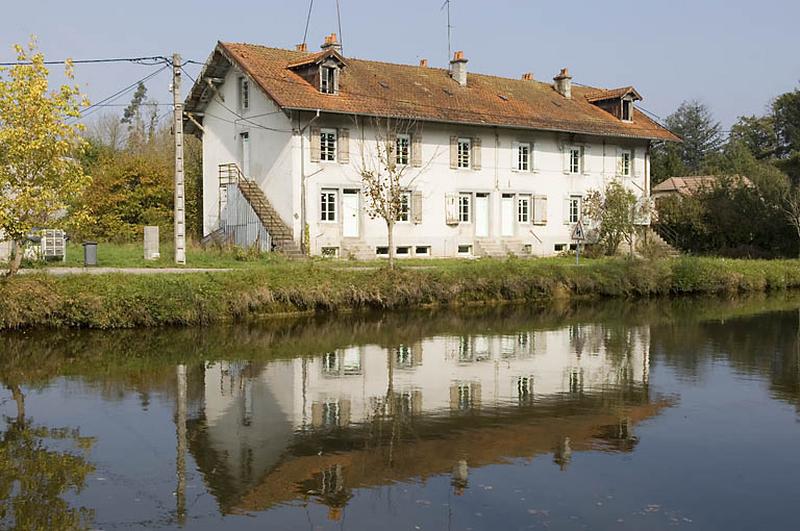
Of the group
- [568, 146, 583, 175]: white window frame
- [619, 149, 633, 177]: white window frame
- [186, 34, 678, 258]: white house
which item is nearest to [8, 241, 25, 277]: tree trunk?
[186, 34, 678, 258]: white house

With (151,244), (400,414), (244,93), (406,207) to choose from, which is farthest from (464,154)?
(400,414)

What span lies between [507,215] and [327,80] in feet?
30.4

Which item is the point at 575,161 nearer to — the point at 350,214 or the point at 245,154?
the point at 350,214

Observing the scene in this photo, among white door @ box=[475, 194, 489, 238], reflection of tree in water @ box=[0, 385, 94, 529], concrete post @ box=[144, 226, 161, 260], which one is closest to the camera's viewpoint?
reflection of tree in water @ box=[0, 385, 94, 529]

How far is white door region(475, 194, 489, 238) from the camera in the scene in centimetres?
3338

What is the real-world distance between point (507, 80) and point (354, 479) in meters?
31.4

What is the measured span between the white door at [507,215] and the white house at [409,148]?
0.05 meters

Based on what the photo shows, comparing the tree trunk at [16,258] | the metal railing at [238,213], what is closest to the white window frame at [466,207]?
the metal railing at [238,213]

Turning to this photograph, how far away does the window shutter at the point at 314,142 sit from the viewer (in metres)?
29.1

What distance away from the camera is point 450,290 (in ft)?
75.4

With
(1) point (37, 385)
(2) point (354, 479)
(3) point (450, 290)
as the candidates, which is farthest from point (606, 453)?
(3) point (450, 290)

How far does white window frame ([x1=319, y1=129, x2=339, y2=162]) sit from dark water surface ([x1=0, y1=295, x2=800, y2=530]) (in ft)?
41.8

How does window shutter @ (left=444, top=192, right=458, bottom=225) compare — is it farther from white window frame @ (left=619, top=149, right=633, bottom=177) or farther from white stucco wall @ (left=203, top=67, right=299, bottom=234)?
white window frame @ (left=619, top=149, right=633, bottom=177)

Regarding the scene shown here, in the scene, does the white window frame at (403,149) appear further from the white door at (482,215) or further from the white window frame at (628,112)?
the white window frame at (628,112)
